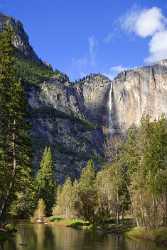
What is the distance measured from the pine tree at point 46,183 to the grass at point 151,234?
8838 centimetres

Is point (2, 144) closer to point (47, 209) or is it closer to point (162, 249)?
point (162, 249)

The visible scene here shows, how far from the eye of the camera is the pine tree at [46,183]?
160 metres

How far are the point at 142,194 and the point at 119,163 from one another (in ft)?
90.6

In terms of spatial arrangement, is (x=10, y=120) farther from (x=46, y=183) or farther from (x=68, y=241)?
(x=46, y=183)

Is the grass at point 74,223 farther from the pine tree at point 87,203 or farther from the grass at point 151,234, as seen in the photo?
the grass at point 151,234

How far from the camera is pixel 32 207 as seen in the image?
148000 millimetres

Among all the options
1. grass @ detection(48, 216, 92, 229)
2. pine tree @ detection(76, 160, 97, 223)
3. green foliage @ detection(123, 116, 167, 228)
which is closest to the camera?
green foliage @ detection(123, 116, 167, 228)

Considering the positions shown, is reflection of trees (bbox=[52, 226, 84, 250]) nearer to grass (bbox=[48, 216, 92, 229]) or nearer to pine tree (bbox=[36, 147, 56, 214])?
grass (bbox=[48, 216, 92, 229])

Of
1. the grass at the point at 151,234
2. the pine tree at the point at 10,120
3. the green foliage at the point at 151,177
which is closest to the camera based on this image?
the pine tree at the point at 10,120

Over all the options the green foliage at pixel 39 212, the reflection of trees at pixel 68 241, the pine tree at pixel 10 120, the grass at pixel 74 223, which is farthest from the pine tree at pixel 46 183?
the pine tree at pixel 10 120

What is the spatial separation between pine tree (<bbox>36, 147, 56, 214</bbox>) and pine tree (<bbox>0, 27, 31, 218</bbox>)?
346 ft

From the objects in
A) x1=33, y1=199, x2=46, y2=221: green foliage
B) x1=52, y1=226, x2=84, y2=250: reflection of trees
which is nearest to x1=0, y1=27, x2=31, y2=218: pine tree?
x1=52, y1=226, x2=84, y2=250: reflection of trees

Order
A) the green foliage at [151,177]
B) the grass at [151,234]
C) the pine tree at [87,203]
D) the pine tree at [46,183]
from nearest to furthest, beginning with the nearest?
1. the grass at [151,234]
2. the green foliage at [151,177]
3. the pine tree at [87,203]
4. the pine tree at [46,183]

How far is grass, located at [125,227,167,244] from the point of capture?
5812 cm
